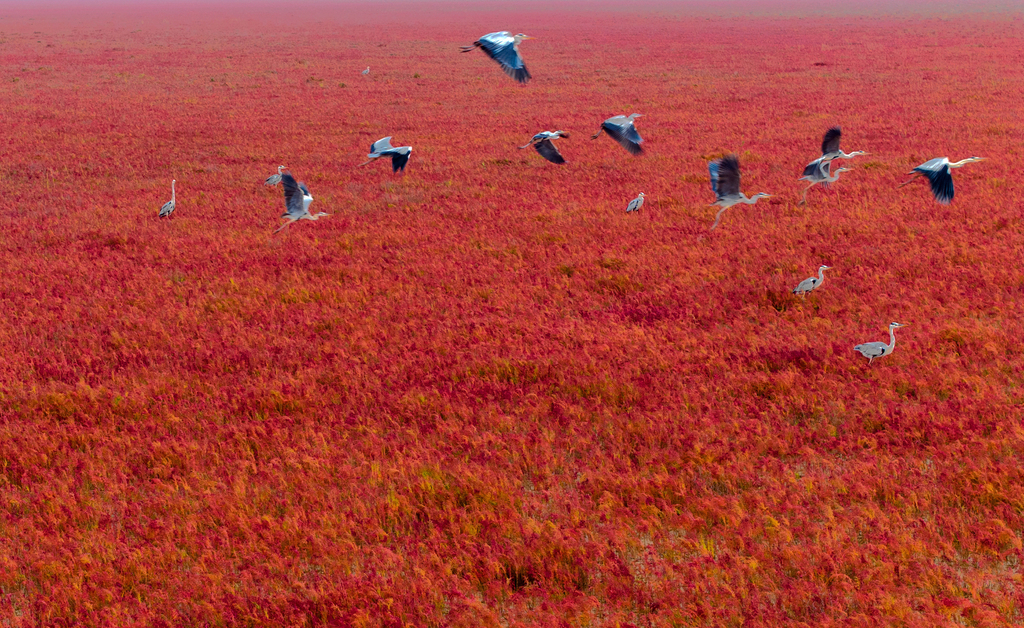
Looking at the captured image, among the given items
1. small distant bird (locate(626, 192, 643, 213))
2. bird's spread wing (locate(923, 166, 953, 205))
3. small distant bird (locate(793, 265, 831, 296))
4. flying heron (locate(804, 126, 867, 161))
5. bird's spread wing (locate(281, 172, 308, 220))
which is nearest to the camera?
small distant bird (locate(793, 265, 831, 296))

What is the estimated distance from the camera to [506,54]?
7676 mm

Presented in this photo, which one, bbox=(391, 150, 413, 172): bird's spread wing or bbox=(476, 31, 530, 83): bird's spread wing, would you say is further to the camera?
bbox=(391, 150, 413, 172): bird's spread wing

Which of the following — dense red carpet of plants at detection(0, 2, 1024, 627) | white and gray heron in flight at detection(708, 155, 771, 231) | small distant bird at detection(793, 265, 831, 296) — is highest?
white and gray heron in flight at detection(708, 155, 771, 231)

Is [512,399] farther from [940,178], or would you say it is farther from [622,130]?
[622,130]

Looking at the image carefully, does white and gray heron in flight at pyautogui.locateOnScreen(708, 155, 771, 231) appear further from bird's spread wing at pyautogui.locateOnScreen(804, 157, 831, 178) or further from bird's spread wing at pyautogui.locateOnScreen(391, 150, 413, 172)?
bird's spread wing at pyautogui.locateOnScreen(391, 150, 413, 172)

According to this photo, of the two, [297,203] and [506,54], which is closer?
[506,54]

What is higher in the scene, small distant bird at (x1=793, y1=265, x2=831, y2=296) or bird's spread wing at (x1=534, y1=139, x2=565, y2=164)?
bird's spread wing at (x1=534, y1=139, x2=565, y2=164)

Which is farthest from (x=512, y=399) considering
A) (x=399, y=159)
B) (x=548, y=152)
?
(x=548, y=152)

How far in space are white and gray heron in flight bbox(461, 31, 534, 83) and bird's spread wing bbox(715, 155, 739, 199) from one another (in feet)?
12.2

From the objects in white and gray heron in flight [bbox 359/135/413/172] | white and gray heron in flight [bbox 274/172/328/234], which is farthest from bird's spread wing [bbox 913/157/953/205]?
white and gray heron in flight [bbox 274/172/328/234]

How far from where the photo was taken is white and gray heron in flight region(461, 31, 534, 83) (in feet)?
24.5

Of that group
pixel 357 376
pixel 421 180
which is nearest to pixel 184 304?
pixel 357 376

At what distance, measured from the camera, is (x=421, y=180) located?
17.5 m

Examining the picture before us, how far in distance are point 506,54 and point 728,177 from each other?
15.4 ft
